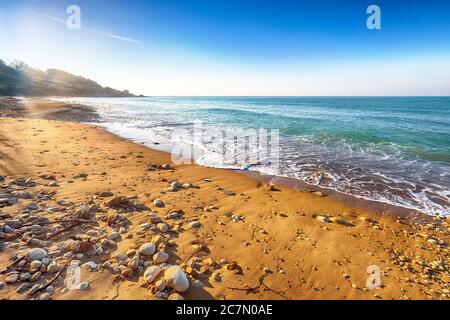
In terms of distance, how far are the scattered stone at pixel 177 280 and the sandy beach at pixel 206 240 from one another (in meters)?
0.03

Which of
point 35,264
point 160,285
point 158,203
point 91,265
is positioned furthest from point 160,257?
point 158,203

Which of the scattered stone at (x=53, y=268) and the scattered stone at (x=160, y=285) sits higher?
the scattered stone at (x=53, y=268)

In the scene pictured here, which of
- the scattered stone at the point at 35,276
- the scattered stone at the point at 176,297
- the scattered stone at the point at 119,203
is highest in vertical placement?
the scattered stone at the point at 119,203

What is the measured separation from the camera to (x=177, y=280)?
303 cm

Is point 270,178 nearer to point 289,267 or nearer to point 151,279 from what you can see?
point 289,267

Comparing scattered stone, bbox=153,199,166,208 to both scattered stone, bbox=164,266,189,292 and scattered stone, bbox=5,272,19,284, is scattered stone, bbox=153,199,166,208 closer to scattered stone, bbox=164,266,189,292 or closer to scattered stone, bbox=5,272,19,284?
scattered stone, bbox=164,266,189,292

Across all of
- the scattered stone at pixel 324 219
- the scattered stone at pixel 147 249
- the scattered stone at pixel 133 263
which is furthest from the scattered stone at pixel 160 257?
the scattered stone at pixel 324 219

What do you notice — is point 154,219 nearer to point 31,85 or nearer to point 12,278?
point 12,278

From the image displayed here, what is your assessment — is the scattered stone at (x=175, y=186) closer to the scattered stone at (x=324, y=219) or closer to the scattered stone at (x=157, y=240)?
the scattered stone at (x=157, y=240)

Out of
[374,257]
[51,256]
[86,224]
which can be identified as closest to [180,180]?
[86,224]

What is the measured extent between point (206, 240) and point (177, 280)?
125 centimetres

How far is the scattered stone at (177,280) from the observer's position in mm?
2998

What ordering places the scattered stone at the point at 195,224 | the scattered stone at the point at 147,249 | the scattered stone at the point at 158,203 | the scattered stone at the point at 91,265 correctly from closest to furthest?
1. the scattered stone at the point at 91,265
2. the scattered stone at the point at 147,249
3. the scattered stone at the point at 195,224
4. the scattered stone at the point at 158,203
